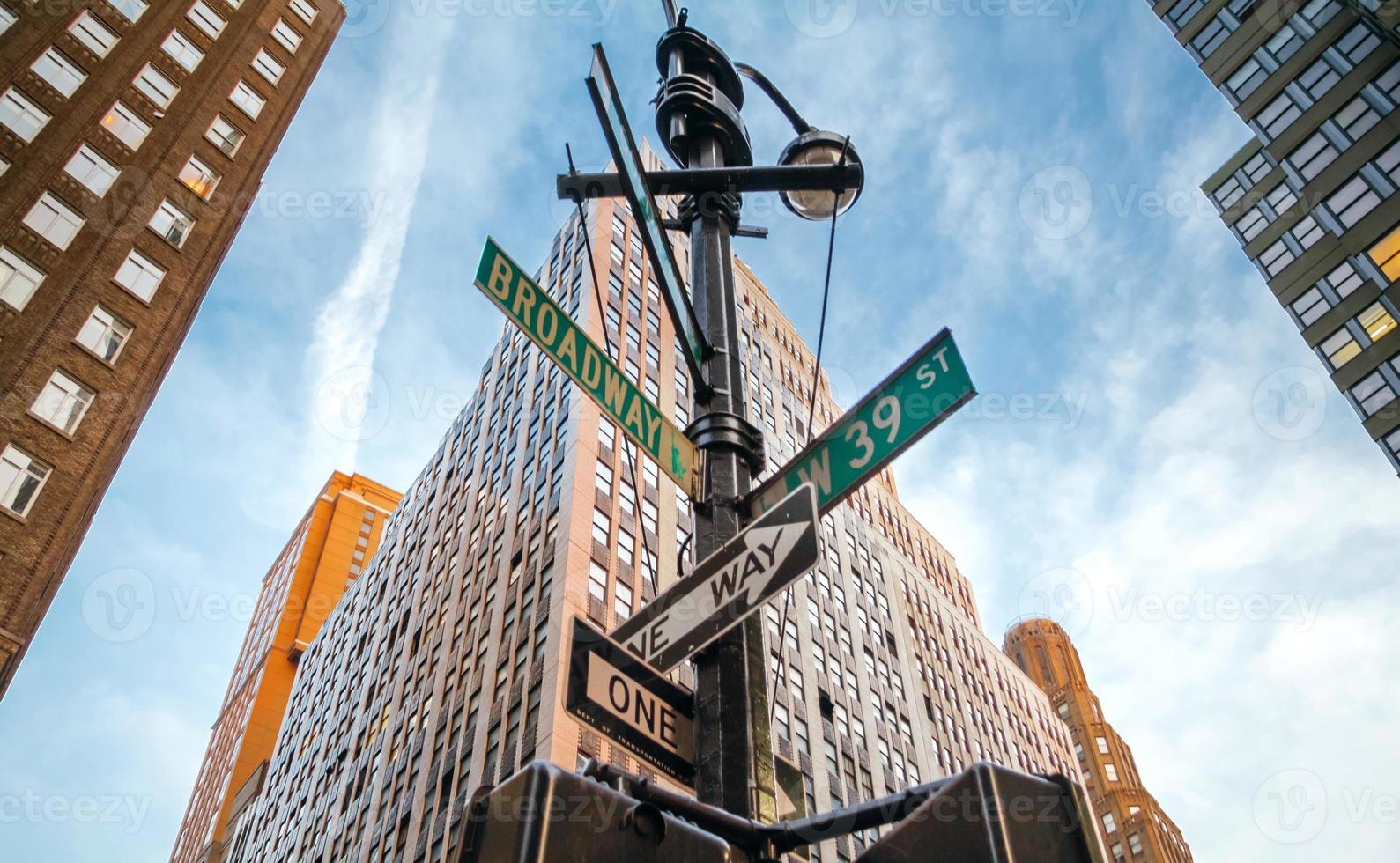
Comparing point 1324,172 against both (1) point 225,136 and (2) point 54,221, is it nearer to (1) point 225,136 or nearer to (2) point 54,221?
(1) point 225,136

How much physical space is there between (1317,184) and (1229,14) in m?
10.3

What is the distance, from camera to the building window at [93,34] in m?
30.2

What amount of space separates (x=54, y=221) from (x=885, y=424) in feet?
97.6

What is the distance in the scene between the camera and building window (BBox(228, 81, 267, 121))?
3444 centimetres

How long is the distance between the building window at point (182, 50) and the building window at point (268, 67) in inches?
94.7

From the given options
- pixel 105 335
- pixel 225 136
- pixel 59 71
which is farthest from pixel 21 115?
pixel 105 335

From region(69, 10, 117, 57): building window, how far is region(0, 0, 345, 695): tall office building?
54mm

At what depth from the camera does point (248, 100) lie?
34.9 m

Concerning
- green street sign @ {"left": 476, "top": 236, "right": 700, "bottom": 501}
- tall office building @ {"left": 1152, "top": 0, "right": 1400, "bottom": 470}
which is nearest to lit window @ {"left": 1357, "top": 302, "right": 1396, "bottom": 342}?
tall office building @ {"left": 1152, "top": 0, "right": 1400, "bottom": 470}

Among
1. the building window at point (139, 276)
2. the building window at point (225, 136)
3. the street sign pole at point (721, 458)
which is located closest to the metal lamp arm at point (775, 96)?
the street sign pole at point (721, 458)

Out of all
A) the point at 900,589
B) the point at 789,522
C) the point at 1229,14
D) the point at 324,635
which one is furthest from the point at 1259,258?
the point at 324,635

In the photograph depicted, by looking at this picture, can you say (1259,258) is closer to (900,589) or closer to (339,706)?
(900,589)

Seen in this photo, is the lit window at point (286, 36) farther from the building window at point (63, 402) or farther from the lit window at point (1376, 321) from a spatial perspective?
the lit window at point (1376, 321)

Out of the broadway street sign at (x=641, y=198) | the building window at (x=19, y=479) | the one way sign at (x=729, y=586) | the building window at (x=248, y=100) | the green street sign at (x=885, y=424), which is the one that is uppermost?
the building window at (x=248, y=100)
